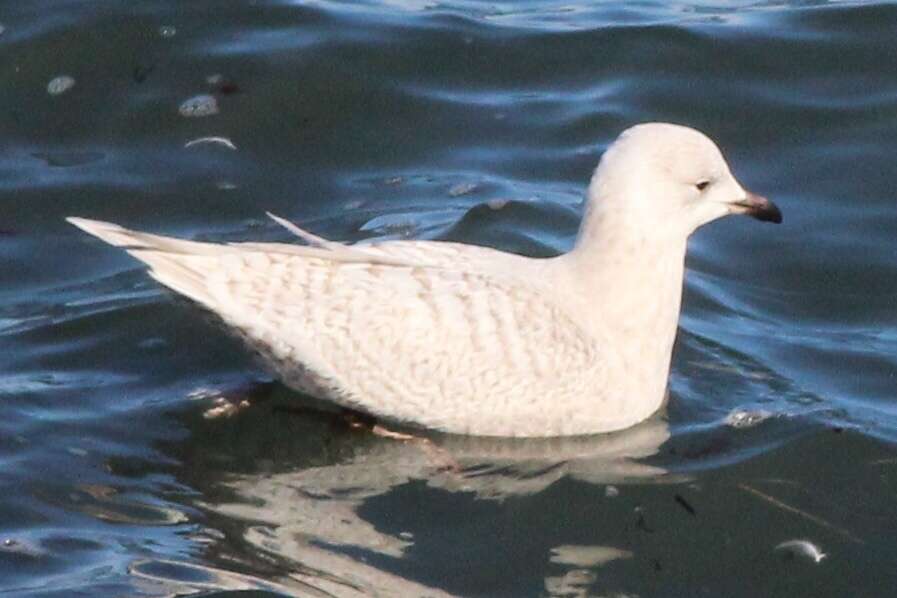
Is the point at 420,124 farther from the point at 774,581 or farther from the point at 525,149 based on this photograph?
the point at 774,581

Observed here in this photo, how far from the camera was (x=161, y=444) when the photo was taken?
660 centimetres

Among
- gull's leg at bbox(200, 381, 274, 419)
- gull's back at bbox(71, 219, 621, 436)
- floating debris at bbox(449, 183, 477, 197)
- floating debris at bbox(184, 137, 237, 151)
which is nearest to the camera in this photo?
gull's back at bbox(71, 219, 621, 436)

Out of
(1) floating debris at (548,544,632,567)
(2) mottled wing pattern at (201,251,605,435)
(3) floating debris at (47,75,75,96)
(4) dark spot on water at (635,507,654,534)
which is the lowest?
(1) floating debris at (548,544,632,567)

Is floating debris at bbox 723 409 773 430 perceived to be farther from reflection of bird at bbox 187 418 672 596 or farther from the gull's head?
the gull's head

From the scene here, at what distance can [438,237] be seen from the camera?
838 centimetres

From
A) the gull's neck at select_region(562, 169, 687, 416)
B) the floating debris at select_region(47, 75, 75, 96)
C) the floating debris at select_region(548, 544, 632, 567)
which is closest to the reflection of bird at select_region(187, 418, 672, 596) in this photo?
the floating debris at select_region(548, 544, 632, 567)

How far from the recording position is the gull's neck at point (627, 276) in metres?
6.82

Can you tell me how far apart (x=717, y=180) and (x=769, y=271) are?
1.68 meters

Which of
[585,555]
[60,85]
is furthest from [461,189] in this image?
[585,555]

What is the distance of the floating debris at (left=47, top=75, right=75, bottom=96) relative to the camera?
31.4 ft

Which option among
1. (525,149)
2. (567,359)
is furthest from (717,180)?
(525,149)

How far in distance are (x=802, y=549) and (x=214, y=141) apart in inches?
162

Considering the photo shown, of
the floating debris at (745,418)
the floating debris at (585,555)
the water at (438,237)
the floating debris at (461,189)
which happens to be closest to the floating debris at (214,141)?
the water at (438,237)

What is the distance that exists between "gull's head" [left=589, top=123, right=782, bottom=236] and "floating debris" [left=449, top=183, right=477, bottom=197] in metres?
2.14
